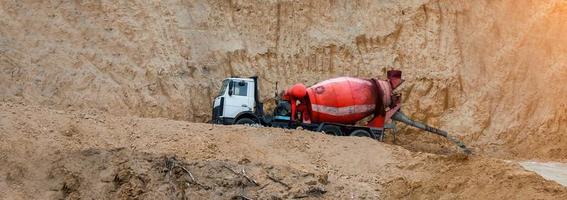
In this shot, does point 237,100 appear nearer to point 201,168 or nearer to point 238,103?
point 238,103

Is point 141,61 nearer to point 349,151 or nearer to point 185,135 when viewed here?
point 185,135

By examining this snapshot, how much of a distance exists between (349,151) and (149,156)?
523cm

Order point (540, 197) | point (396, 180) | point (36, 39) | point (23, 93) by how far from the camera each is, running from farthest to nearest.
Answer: point (36, 39) → point (23, 93) → point (396, 180) → point (540, 197)

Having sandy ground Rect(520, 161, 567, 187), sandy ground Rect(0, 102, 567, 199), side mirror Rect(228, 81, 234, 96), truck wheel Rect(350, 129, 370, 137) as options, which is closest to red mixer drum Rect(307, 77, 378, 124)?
truck wheel Rect(350, 129, 370, 137)

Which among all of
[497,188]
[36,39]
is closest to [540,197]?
[497,188]

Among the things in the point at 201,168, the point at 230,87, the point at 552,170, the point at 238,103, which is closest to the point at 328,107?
the point at 238,103

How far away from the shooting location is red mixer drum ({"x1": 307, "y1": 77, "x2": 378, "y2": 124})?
774 inches

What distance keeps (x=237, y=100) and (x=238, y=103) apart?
83mm

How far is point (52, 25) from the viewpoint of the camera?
22500 millimetres

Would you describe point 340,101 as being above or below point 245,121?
above

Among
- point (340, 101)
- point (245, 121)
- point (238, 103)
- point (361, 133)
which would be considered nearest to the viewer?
point (340, 101)

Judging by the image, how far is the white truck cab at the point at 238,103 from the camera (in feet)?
65.9

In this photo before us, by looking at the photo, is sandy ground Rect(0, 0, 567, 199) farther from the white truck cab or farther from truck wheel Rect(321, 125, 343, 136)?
truck wheel Rect(321, 125, 343, 136)

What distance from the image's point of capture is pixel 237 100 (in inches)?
798
